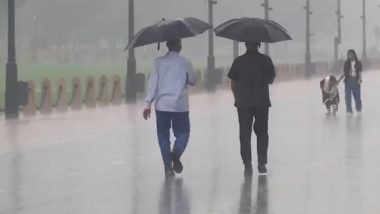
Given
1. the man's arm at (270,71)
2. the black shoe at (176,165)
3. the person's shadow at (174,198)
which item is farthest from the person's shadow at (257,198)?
the man's arm at (270,71)

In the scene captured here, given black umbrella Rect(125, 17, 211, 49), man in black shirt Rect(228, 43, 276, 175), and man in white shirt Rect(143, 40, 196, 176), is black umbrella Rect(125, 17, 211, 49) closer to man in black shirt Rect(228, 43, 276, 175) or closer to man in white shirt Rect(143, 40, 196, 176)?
man in white shirt Rect(143, 40, 196, 176)

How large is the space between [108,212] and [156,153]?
550 centimetres

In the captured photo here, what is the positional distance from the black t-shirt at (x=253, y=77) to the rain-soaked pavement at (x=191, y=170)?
84 cm

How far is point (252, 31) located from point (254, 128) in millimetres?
1062

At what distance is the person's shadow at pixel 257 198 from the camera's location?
8.95 m

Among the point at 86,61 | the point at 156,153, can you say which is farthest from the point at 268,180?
the point at 86,61

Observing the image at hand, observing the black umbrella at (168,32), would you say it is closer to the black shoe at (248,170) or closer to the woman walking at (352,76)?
the black shoe at (248,170)

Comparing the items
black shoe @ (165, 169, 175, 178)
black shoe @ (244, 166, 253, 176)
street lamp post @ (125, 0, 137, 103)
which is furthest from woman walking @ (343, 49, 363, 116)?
black shoe @ (165, 169, 175, 178)

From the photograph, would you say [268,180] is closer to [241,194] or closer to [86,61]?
[241,194]

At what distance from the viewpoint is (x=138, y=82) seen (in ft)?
101

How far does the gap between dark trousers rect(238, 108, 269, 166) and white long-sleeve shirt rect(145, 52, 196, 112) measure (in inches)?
26.2

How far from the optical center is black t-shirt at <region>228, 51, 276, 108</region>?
11.3 metres

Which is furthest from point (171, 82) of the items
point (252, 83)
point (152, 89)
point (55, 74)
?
point (55, 74)

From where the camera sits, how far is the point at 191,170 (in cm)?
1223
